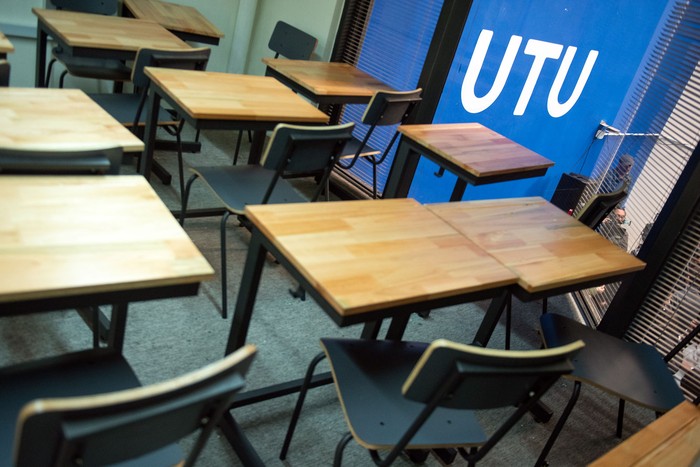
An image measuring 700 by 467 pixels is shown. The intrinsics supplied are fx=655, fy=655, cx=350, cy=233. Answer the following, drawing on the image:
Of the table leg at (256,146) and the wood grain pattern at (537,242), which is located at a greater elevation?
the wood grain pattern at (537,242)

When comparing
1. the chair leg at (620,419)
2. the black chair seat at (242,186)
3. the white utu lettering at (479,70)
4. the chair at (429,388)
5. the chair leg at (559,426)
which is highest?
the white utu lettering at (479,70)

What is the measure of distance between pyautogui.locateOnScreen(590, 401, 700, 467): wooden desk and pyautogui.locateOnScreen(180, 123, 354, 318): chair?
5.01 ft

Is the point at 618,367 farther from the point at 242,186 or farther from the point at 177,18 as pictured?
the point at 177,18

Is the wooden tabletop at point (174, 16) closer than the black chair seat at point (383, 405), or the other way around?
the black chair seat at point (383, 405)

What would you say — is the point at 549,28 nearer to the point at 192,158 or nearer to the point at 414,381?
the point at 192,158

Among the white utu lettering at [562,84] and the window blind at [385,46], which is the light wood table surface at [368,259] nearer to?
the white utu lettering at [562,84]

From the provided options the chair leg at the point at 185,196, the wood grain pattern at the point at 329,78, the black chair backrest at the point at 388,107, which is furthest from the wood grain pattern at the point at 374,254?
the wood grain pattern at the point at 329,78

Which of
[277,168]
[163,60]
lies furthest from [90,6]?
[277,168]

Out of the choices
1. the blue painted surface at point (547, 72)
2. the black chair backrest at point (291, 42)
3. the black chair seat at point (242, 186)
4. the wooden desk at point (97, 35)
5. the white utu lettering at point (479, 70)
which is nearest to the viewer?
the black chair seat at point (242, 186)

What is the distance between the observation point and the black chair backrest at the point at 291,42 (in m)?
4.60

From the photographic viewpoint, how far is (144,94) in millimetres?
3312

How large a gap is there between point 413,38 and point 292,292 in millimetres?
1933

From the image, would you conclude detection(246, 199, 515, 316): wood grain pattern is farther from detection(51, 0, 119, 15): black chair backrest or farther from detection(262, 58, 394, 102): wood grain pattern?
detection(51, 0, 119, 15): black chair backrest

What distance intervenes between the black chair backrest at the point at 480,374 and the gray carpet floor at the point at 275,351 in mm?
864
